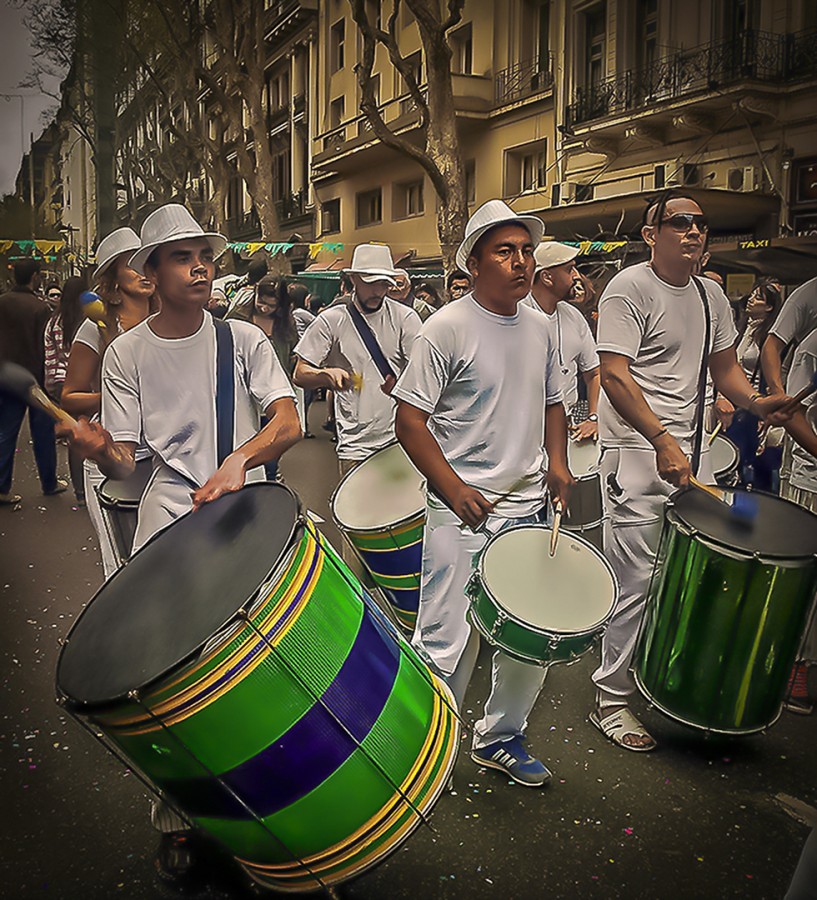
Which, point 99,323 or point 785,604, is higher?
point 99,323

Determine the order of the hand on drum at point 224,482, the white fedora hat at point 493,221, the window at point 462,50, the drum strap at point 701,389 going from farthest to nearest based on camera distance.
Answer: the window at point 462,50, the drum strap at point 701,389, the white fedora hat at point 493,221, the hand on drum at point 224,482

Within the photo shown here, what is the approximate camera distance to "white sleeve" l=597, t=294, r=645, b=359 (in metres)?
2.91

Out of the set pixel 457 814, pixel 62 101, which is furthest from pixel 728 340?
pixel 62 101

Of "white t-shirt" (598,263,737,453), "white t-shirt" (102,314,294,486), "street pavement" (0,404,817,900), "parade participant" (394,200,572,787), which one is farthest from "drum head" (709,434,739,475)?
"white t-shirt" (102,314,294,486)

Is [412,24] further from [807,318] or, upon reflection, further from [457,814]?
[457,814]

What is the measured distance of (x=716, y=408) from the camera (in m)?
3.44

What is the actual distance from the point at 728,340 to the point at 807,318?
502mm

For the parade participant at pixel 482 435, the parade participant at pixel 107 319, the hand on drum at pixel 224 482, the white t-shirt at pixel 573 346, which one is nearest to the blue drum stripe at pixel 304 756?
the hand on drum at pixel 224 482

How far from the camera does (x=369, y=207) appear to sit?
3.50m

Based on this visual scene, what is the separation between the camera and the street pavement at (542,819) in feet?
7.12

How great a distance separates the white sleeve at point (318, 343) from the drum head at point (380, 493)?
76cm

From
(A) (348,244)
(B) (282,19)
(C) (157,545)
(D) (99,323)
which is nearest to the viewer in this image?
(C) (157,545)

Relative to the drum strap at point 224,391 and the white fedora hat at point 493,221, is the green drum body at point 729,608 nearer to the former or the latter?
the white fedora hat at point 493,221

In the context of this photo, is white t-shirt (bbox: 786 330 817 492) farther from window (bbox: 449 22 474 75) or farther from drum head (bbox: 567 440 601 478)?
window (bbox: 449 22 474 75)
